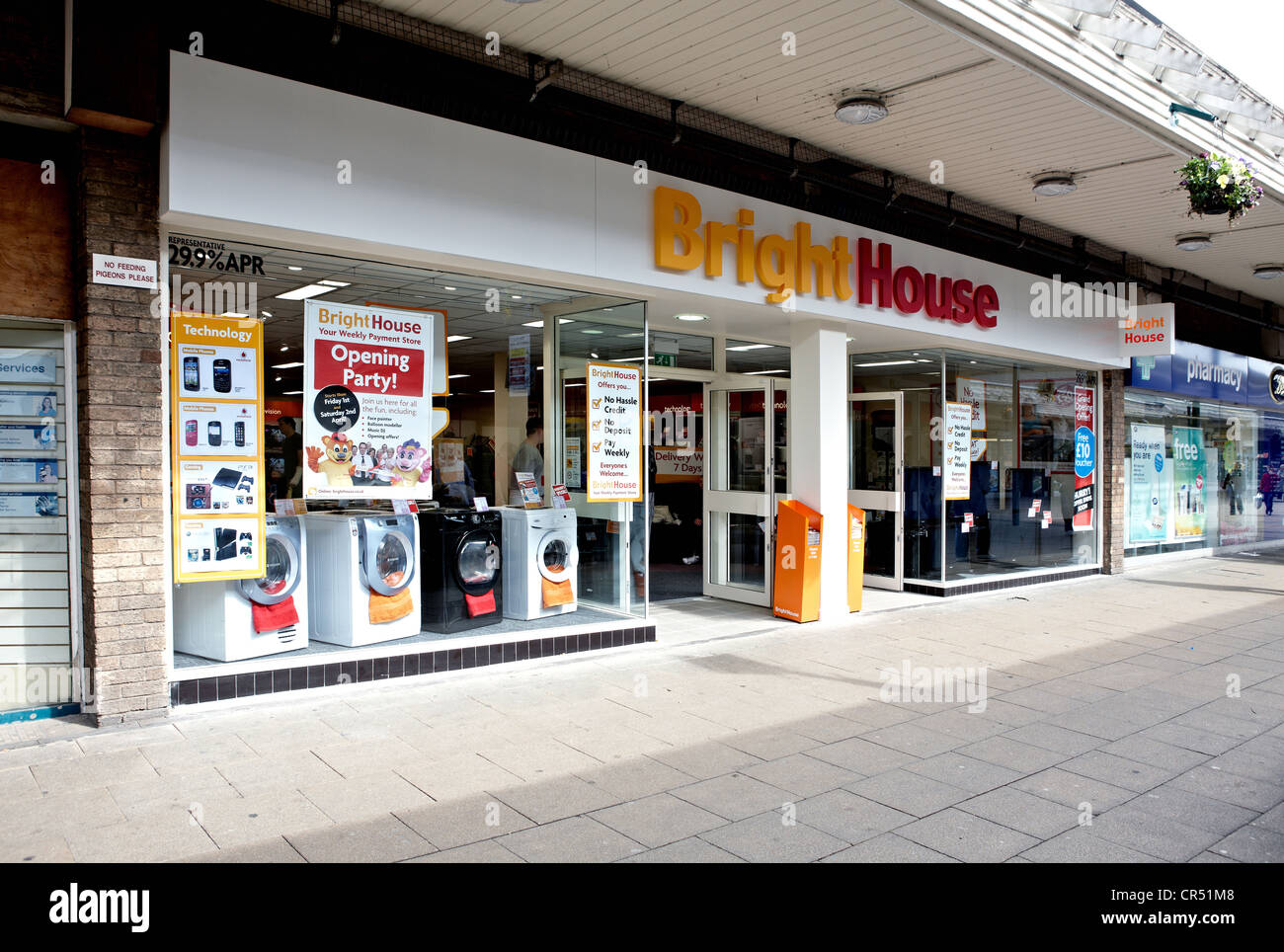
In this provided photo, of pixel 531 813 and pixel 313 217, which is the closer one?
pixel 531 813

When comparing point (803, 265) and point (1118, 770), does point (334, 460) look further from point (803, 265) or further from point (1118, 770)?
point (1118, 770)

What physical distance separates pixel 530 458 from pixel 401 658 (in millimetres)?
1997

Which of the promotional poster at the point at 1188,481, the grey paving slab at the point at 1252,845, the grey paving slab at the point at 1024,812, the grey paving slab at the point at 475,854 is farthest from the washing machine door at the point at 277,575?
the promotional poster at the point at 1188,481

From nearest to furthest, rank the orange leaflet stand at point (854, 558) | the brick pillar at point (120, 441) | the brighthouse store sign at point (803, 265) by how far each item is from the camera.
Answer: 1. the brick pillar at point (120, 441)
2. the brighthouse store sign at point (803, 265)
3. the orange leaflet stand at point (854, 558)

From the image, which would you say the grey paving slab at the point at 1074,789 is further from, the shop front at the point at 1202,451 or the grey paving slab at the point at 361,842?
the shop front at the point at 1202,451

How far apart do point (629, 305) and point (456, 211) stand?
1785 mm

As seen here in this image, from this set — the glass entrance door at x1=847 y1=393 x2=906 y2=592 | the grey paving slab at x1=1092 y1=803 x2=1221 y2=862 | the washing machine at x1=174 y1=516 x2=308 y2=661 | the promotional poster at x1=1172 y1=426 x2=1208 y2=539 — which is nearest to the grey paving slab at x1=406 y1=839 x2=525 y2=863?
the grey paving slab at x1=1092 y1=803 x2=1221 y2=862

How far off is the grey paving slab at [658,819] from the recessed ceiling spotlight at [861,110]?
495 cm

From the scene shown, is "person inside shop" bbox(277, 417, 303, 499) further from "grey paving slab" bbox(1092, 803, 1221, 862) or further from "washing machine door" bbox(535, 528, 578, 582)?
"grey paving slab" bbox(1092, 803, 1221, 862)

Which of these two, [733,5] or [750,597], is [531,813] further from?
[750,597]

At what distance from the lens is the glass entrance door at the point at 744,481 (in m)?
8.26

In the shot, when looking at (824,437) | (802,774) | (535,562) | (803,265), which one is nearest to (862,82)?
(803,265)

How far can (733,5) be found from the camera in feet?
16.3
